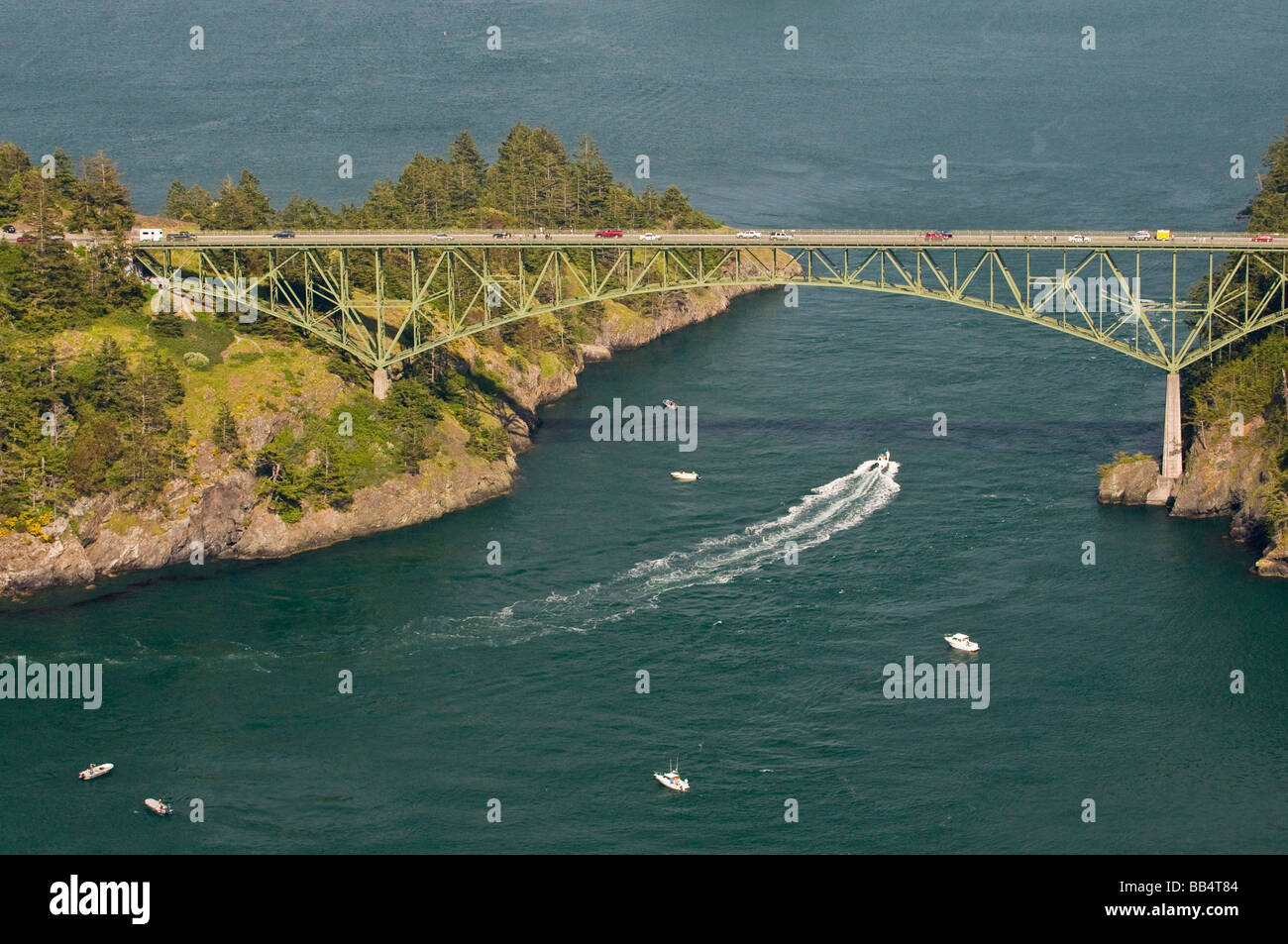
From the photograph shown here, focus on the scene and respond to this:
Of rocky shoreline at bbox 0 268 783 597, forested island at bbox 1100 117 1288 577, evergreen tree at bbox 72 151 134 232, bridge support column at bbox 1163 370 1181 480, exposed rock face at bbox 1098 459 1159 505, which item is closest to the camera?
rocky shoreline at bbox 0 268 783 597

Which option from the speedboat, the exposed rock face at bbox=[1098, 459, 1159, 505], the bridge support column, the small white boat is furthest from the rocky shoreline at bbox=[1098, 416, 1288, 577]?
the small white boat

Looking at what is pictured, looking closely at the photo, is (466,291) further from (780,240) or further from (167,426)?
(167,426)

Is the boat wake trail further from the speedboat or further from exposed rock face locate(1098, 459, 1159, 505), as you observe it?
the speedboat

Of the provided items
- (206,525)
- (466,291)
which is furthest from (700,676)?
(466,291)

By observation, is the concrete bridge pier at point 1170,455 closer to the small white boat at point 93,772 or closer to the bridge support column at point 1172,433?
the bridge support column at point 1172,433

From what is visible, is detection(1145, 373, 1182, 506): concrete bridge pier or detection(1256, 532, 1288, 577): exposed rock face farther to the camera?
detection(1145, 373, 1182, 506): concrete bridge pier

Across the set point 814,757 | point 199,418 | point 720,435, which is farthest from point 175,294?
point 814,757

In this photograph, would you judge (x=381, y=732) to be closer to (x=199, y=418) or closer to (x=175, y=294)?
(x=199, y=418)
